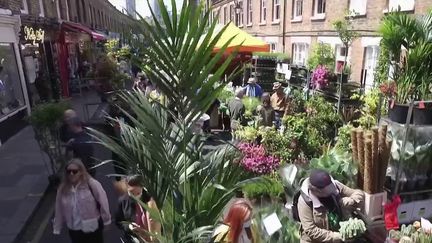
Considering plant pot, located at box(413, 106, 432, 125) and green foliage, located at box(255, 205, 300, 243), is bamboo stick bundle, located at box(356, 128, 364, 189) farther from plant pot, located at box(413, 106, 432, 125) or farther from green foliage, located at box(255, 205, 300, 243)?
green foliage, located at box(255, 205, 300, 243)

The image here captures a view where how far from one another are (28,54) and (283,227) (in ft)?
39.6

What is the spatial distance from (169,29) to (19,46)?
1115 centimetres

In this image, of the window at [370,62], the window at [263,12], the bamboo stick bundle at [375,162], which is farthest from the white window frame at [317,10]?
the bamboo stick bundle at [375,162]

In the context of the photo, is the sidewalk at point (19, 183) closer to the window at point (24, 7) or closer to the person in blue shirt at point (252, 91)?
the window at point (24, 7)

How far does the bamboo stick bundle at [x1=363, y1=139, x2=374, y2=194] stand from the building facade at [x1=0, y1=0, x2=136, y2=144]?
427 cm

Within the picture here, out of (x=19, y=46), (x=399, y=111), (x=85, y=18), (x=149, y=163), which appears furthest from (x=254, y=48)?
(x=85, y=18)

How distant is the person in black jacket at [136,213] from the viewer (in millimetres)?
2902

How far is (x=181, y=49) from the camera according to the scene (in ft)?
6.62

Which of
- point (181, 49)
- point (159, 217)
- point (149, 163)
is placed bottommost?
point (159, 217)

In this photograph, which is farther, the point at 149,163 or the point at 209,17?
the point at 149,163

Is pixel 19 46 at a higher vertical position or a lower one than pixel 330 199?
higher

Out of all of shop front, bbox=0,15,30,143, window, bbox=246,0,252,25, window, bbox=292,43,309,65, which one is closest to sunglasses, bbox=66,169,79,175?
shop front, bbox=0,15,30,143

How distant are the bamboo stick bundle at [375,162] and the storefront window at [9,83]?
374 inches

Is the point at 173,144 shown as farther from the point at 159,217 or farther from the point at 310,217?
the point at 310,217
